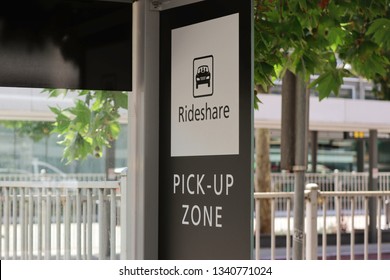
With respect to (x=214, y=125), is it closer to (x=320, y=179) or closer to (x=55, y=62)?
(x=55, y=62)

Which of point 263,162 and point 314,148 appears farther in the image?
point 314,148

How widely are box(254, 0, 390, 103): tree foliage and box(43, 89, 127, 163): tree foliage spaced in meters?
1.46

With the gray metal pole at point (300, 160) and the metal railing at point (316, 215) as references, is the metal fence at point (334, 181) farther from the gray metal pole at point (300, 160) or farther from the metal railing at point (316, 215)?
the gray metal pole at point (300, 160)

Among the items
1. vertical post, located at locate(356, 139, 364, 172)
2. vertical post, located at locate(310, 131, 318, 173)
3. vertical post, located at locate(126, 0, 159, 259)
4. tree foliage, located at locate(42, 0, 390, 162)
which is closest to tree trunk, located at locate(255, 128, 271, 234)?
vertical post, located at locate(310, 131, 318, 173)

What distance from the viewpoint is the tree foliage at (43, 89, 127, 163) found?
397 centimetres

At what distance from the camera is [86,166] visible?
4.03 metres

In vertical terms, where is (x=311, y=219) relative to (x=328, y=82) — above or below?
below

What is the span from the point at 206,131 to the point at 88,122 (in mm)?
917

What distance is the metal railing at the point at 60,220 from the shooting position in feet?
13.4

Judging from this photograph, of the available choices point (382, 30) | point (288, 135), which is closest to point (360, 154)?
point (288, 135)

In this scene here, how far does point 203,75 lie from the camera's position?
3.38 meters

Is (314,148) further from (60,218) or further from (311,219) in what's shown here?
(60,218)

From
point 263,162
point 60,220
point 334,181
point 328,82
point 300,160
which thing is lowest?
point 334,181
